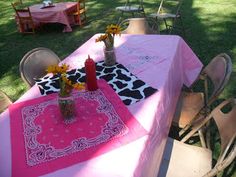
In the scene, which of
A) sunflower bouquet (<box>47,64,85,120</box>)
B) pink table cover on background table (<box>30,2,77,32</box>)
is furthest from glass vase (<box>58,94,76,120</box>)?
pink table cover on background table (<box>30,2,77,32</box>)

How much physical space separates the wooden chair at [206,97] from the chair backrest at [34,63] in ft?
4.50

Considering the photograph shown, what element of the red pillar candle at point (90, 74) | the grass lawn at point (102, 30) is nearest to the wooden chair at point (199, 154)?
the red pillar candle at point (90, 74)

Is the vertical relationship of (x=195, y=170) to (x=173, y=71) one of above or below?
below

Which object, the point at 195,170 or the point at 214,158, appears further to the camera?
the point at 214,158

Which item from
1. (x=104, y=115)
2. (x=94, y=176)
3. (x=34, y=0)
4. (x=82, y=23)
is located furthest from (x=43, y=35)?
(x=94, y=176)

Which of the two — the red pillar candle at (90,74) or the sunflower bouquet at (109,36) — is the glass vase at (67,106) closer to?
the red pillar candle at (90,74)

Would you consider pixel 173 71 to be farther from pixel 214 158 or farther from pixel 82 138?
pixel 82 138

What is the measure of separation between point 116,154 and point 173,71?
1.25m

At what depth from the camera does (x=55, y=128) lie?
1850 mm

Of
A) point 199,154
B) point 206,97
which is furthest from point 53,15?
point 199,154

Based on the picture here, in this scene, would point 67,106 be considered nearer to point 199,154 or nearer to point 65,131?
point 65,131

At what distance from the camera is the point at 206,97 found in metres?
2.80

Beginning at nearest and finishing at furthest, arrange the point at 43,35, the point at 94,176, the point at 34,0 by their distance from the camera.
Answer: the point at 94,176 → the point at 43,35 → the point at 34,0

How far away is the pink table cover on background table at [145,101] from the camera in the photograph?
1.53 meters
